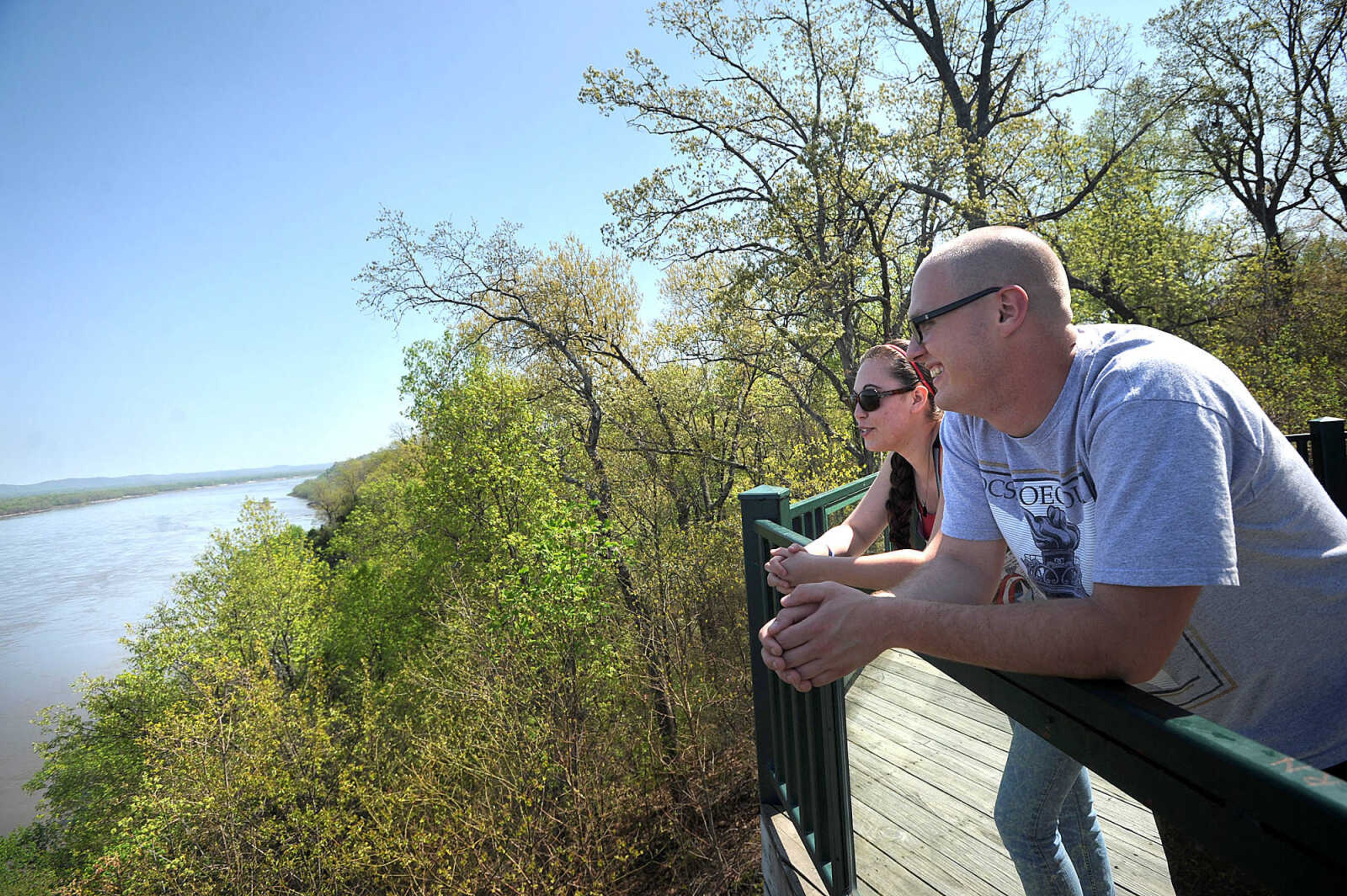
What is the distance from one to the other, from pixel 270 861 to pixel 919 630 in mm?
13761

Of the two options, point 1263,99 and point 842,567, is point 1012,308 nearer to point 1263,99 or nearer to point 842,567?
point 842,567

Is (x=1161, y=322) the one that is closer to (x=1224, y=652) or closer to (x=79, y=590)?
(x=1224, y=652)

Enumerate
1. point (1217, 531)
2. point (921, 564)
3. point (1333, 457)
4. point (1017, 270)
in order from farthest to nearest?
1. point (1333, 457)
2. point (921, 564)
3. point (1017, 270)
4. point (1217, 531)

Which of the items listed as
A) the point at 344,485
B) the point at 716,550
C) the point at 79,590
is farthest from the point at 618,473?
the point at 79,590

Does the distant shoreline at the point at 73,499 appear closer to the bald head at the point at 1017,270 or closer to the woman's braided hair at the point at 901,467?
the woman's braided hair at the point at 901,467

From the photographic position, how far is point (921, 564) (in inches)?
63.2

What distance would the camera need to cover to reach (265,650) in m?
22.1

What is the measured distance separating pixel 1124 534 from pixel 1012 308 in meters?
0.44

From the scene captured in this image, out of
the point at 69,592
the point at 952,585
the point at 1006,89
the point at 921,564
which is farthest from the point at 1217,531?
the point at 69,592

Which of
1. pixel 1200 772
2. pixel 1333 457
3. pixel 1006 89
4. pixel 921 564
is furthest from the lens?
pixel 1006 89

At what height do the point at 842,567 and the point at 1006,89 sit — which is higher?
the point at 1006,89

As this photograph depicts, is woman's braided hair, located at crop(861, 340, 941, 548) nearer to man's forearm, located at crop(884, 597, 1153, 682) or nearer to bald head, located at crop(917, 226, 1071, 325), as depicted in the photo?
bald head, located at crop(917, 226, 1071, 325)

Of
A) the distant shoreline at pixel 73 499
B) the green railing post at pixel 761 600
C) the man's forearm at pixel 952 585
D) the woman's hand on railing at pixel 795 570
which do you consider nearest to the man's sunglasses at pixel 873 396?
the green railing post at pixel 761 600

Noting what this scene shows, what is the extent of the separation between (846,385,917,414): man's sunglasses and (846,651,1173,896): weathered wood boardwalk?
140cm
